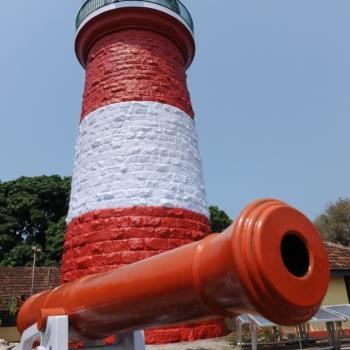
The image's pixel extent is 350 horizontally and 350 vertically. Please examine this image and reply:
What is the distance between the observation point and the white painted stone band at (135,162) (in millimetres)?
7816

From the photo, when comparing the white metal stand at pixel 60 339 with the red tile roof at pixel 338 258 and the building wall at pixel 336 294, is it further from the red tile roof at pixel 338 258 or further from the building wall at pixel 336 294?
the red tile roof at pixel 338 258

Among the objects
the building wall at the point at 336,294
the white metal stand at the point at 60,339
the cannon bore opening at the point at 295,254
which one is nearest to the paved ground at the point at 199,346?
the white metal stand at the point at 60,339

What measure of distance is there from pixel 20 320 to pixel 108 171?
3884mm

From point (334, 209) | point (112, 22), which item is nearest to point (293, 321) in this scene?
point (112, 22)

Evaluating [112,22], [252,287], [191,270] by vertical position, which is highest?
[112,22]

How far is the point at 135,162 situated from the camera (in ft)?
26.0

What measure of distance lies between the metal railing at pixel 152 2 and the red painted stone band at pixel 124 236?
4.42 meters

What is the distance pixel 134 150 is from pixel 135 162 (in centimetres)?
23

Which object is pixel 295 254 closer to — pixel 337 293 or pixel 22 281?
pixel 337 293

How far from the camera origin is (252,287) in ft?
6.11

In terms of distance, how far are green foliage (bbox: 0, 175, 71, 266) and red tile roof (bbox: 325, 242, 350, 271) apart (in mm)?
13797

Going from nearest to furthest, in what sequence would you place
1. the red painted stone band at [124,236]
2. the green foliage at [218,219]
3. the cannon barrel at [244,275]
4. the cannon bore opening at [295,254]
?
1. the cannon barrel at [244,275]
2. the cannon bore opening at [295,254]
3. the red painted stone band at [124,236]
4. the green foliage at [218,219]

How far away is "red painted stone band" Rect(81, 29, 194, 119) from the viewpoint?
8.55m

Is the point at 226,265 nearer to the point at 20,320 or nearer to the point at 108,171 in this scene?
the point at 20,320
